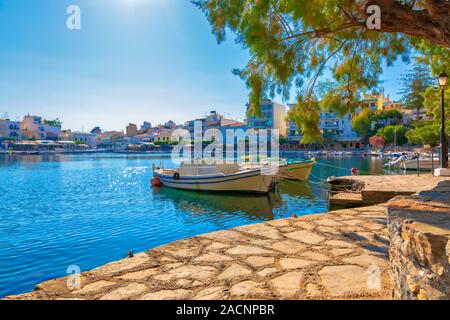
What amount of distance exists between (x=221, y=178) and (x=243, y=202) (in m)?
2.83

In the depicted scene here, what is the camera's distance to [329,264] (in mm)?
3426

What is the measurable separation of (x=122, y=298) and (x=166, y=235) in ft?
25.0

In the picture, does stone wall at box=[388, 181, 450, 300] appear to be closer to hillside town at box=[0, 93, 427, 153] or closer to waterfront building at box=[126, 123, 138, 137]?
hillside town at box=[0, 93, 427, 153]

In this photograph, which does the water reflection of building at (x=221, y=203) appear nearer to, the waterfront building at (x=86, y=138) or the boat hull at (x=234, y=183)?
the boat hull at (x=234, y=183)

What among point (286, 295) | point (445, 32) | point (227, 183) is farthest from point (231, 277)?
point (227, 183)

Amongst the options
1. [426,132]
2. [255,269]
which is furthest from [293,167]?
[255,269]

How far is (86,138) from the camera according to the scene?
143625mm

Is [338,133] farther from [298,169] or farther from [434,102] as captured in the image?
[434,102]

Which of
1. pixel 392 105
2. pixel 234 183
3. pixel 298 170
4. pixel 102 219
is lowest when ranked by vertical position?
pixel 102 219

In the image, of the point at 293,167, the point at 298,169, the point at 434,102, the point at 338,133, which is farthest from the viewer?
the point at 338,133

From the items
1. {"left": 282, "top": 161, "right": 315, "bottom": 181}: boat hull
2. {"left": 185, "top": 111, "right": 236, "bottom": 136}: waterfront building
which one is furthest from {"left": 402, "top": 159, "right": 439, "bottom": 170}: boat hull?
{"left": 185, "top": 111, "right": 236, "bottom": 136}: waterfront building
